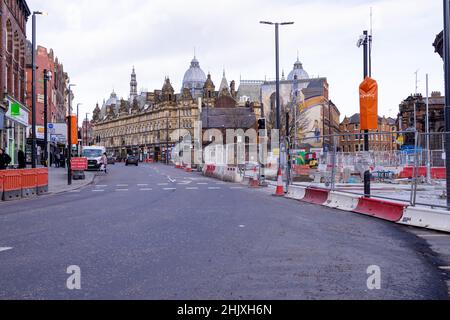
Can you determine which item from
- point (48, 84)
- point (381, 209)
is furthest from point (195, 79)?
point (381, 209)

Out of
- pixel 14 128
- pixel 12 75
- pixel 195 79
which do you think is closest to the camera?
pixel 12 75

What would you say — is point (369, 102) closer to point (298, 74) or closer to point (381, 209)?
point (381, 209)

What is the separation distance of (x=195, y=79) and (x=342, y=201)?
129981 millimetres

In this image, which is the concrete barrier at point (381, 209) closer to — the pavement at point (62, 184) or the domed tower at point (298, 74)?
the pavement at point (62, 184)

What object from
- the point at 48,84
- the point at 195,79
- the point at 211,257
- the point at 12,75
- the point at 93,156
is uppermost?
the point at 195,79

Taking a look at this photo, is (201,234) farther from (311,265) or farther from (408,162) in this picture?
(408,162)

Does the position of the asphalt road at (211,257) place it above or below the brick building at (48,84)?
below

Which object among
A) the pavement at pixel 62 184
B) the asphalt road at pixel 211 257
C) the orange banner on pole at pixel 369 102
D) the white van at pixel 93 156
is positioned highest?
the orange banner on pole at pixel 369 102

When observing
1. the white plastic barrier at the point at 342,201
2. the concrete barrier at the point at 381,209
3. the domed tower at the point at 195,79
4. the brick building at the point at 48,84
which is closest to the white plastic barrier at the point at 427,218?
the concrete barrier at the point at 381,209

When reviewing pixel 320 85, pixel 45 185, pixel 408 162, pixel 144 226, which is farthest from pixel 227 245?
pixel 320 85

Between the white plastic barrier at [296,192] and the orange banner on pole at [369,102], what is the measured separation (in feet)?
15.5

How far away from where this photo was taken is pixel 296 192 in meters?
19.5

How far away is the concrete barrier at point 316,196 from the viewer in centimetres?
1686
